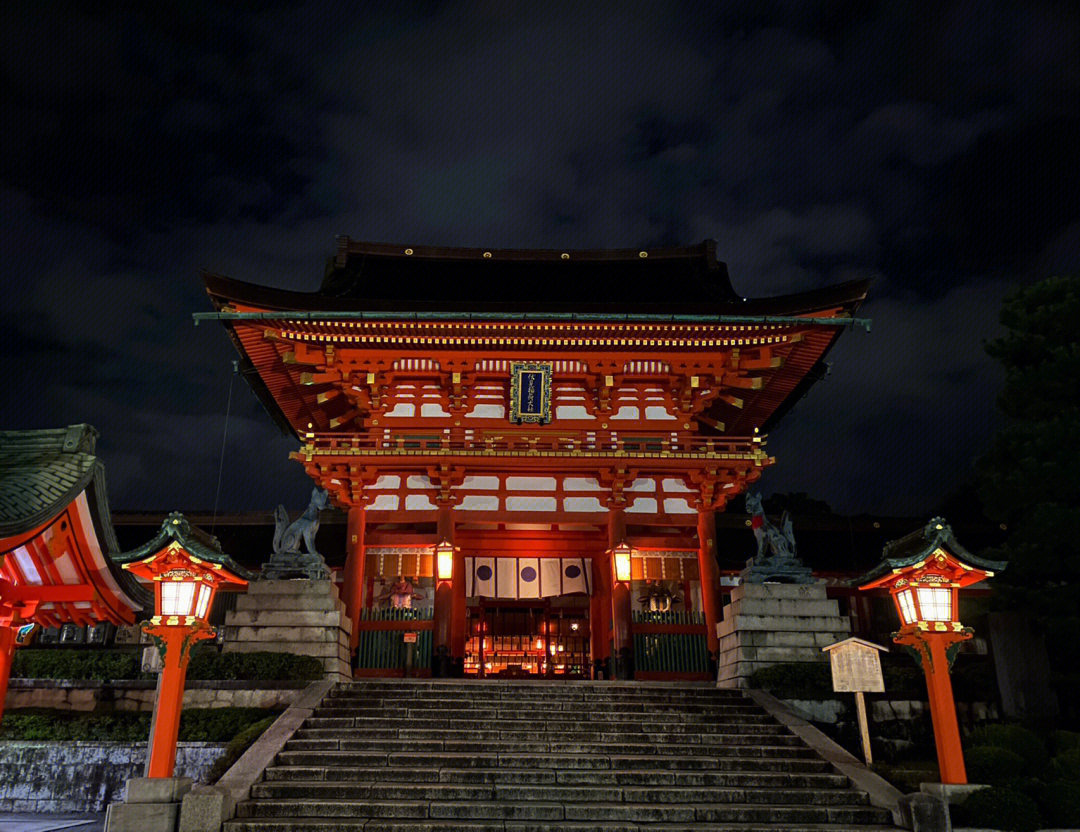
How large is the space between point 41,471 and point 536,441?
43.0 feet

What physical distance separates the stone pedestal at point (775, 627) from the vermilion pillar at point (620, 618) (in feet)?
7.71

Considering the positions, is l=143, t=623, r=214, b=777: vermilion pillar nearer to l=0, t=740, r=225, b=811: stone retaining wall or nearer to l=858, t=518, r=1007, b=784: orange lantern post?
l=0, t=740, r=225, b=811: stone retaining wall

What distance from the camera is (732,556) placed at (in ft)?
75.4

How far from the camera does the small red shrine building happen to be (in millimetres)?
18016

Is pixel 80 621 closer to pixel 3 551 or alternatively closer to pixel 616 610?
pixel 3 551

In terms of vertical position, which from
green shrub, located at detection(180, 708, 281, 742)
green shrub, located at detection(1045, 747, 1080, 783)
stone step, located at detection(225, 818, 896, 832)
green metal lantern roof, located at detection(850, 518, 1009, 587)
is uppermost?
green metal lantern roof, located at detection(850, 518, 1009, 587)

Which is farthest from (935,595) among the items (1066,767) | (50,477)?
(50,477)

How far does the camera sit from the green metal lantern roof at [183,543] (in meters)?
9.11

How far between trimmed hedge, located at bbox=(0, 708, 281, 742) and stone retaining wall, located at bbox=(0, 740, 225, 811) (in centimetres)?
16

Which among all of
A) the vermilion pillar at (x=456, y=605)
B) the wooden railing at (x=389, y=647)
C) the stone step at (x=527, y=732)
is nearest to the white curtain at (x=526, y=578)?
the vermilion pillar at (x=456, y=605)

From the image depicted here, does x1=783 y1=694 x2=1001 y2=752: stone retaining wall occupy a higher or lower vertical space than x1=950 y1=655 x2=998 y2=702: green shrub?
lower

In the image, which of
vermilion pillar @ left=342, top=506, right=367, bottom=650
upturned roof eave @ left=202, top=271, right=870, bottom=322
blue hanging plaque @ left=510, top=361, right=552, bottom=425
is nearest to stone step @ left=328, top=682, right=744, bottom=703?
Result: vermilion pillar @ left=342, top=506, right=367, bottom=650

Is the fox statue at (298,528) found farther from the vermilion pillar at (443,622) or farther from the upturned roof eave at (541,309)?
the upturned roof eave at (541,309)

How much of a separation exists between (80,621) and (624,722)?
7834 mm
